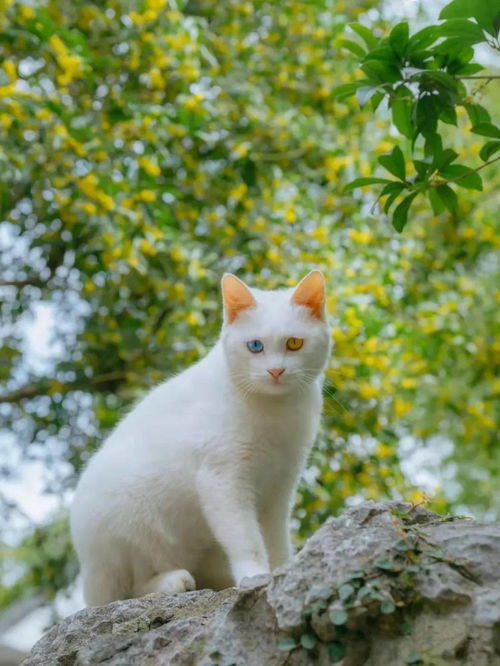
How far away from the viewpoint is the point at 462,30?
233 cm

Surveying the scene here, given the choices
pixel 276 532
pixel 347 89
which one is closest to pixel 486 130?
pixel 347 89

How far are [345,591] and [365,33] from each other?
1609 mm

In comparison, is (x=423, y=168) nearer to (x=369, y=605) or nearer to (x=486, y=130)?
(x=486, y=130)

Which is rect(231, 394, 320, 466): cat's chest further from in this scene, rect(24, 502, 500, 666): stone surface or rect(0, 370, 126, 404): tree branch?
rect(0, 370, 126, 404): tree branch

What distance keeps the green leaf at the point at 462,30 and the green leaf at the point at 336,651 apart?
1.53m

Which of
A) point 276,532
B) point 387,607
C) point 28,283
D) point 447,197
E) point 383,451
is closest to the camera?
point 387,607

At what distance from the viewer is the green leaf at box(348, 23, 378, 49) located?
8.30 feet

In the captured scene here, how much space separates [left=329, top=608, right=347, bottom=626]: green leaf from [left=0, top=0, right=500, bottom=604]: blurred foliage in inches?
89.1

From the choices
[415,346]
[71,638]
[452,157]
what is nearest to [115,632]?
[71,638]

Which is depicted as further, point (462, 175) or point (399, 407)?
point (399, 407)

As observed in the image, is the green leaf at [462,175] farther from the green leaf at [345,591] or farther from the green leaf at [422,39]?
the green leaf at [345,591]

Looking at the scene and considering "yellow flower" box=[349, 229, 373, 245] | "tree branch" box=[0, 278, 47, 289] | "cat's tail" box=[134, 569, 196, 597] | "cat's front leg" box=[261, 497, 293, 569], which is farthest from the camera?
"tree branch" box=[0, 278, 47, 289]

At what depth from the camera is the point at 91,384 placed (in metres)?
4.90

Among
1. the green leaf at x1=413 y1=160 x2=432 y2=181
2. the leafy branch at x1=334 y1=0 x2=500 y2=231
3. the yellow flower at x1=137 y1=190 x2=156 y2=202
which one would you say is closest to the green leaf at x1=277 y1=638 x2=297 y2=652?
the leafy branch at x1=334 y1=0 x2=500 y2=231
